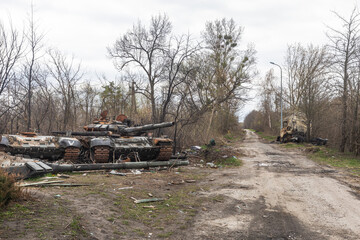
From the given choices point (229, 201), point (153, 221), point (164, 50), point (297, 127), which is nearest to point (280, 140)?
point (297, 127)

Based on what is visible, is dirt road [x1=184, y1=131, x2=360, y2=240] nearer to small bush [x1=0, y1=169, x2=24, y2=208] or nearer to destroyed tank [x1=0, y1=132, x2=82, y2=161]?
small bush [x1=0, y1=169, x2=24, y2=208]

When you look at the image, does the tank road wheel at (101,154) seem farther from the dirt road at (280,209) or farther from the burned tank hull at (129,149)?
the dirt road at (280,209)

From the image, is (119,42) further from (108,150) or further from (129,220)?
(129,220)

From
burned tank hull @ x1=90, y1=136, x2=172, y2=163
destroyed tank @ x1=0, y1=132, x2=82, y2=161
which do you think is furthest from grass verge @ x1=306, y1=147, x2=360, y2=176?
destroyed tank @ x1=0, y1=132, x2=82, y2=161

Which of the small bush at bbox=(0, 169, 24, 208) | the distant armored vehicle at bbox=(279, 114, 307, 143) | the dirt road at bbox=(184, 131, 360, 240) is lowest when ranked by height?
the dirt road at bbox=(184, 131, 360, 240)

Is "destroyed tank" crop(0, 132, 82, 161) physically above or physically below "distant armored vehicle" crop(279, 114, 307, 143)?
below

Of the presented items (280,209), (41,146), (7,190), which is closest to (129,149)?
(41,146)

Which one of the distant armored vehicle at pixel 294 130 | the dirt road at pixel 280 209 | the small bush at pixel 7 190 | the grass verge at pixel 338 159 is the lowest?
the dirt road at pixel 280 209

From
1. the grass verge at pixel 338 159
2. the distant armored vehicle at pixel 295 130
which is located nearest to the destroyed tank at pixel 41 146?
the grass verge at pixel 338 159

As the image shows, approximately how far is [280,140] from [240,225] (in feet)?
77.7

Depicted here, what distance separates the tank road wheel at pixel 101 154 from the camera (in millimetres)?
11062

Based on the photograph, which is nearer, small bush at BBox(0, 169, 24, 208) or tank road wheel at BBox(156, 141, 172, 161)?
small bush at BBox(0, 169, 24, 208)

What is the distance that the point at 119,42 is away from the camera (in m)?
18.5

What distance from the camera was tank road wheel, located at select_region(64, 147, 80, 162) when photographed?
1108cm
